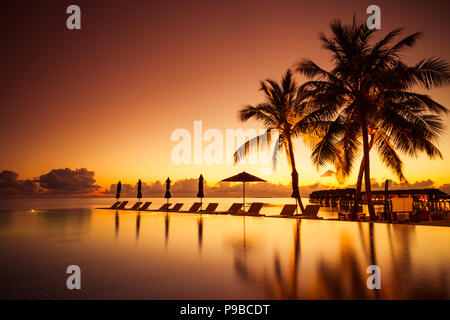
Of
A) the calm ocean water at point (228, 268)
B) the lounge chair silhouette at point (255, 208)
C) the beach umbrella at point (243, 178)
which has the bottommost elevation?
the lounge chair silhouette at point (255, 208)

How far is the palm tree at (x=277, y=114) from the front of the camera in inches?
615

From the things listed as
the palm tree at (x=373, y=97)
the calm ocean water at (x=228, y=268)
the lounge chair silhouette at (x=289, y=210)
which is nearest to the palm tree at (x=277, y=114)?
the lounge chair silhouette at (x=289, y=210)

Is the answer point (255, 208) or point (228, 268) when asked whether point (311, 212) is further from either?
point (228, 268)

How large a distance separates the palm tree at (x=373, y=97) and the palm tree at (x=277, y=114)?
2.43 metres

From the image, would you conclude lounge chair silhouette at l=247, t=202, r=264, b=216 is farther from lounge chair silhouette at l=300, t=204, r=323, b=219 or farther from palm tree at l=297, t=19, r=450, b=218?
palm tree at l=297, t=19, r=450, b=218

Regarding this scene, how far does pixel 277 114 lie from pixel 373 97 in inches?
198

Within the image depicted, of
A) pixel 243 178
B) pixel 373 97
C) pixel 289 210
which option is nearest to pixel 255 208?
pixel 243 178

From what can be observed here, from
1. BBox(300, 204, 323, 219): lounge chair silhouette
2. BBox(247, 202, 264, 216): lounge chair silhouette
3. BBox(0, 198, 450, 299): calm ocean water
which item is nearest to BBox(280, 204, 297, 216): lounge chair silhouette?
BBox(300, 204, 323, 219): lounge chair silhouette

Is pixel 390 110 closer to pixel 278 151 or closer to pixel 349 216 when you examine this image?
pixel 349 216

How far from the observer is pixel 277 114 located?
15.9 meters

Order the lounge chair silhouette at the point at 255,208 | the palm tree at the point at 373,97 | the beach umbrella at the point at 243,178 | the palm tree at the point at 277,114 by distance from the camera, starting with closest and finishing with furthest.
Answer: the palm tree at the point at 373,97
the palm tree at the point at 277,114
the lounge chair silhouette at the point at 255,208
the beach umbrella at the point at 243,178

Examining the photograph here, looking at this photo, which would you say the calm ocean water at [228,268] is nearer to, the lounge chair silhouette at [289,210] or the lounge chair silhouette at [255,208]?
the lounge chair silhouette at [289,210]

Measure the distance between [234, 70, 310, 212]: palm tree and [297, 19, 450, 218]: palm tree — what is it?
2.43 metres
